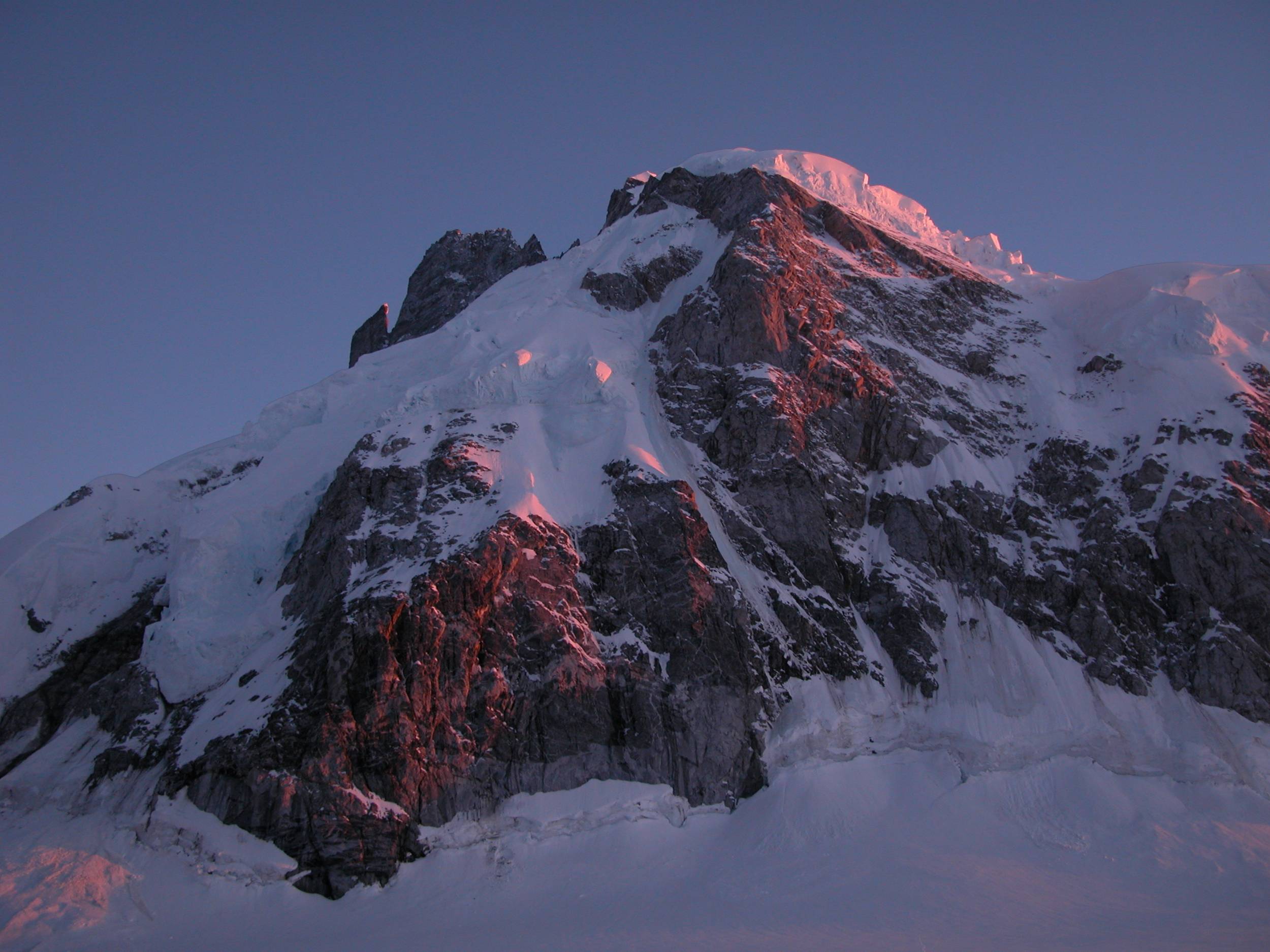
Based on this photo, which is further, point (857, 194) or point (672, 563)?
point (857, 194)

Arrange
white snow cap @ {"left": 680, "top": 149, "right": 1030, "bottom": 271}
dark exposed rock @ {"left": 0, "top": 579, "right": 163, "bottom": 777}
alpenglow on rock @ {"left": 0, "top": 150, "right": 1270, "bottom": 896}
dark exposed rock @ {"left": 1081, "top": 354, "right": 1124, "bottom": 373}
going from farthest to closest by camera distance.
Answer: white snow cap @ {"left": 680, "top": 149, "right": 1030, "bottom": 271}, dark exposed rock @ {"left": 1081, "top": 354, "right": 1124, "bottom": 373}, dark exposed rock @ {"left": 0, "top": 579, "right": 163, "bottom": 777}, alpenglow on rock @ {"left": 0, "top": 150, "right": 1270, "bottom": 896}

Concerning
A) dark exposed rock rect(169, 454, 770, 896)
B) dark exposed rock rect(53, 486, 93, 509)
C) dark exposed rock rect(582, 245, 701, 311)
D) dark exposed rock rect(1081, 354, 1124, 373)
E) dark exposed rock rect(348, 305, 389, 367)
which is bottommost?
dark exposed rock rect(169, 454, 770, 896)

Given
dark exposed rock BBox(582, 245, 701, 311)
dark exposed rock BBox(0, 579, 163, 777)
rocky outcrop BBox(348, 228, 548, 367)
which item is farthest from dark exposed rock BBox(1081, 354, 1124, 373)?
dark exposed rock BBox(0, 579, 163, 777)

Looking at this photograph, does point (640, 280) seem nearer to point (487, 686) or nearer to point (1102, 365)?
point (1102, 365)

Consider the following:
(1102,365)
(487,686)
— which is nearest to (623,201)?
(1102,365)

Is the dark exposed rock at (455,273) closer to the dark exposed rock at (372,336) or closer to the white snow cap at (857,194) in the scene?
the dark exposed rock at (372,336)

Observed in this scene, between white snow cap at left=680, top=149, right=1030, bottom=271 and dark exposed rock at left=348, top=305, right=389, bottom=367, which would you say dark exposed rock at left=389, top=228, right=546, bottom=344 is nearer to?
dark exposed rock at left=348, top=305, right=389, bottom=367
